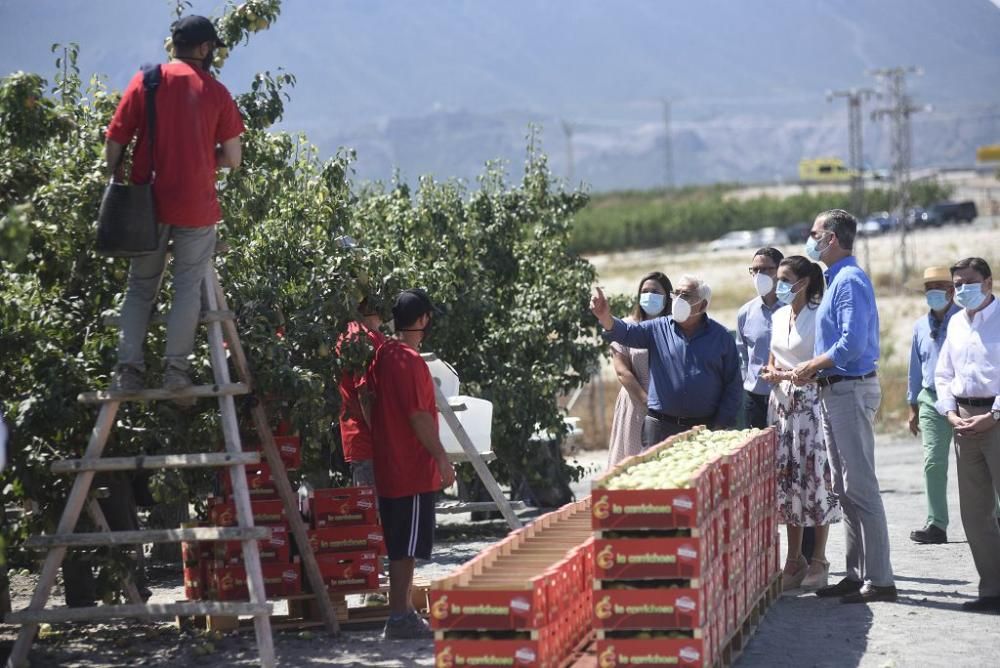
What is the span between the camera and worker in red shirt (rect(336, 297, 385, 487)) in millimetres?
9344

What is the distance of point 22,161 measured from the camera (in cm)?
879

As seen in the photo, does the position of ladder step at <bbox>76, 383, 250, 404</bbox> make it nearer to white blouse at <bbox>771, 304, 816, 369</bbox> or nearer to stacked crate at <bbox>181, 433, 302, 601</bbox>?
stacked crate at <bbox>181, 433, 302, 601</bbox>

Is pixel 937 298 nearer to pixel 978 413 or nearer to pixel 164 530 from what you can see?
pixel 978 413

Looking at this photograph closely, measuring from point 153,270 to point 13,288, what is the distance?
1.11 m

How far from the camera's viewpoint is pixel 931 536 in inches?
509

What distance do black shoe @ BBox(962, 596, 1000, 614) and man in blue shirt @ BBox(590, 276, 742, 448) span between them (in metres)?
2.08

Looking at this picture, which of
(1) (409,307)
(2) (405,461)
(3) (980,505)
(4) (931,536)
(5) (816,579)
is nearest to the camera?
(2) (405,461)

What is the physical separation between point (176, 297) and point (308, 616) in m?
→ 2.83

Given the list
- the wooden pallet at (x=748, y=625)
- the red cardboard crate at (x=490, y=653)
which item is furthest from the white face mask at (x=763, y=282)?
the red cardboard crate at (x=490, y=653)

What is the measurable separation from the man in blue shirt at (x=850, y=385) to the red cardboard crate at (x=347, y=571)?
3.21m

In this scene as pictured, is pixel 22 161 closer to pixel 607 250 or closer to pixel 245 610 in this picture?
pixel 245 610

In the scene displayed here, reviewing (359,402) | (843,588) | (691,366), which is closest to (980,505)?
(843,588)

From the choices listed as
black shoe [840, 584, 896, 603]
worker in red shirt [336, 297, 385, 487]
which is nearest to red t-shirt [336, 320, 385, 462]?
worker in red shirt [336, 297, 385, 487]

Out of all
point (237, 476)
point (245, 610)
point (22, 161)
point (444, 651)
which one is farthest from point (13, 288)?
point (444, 651)
